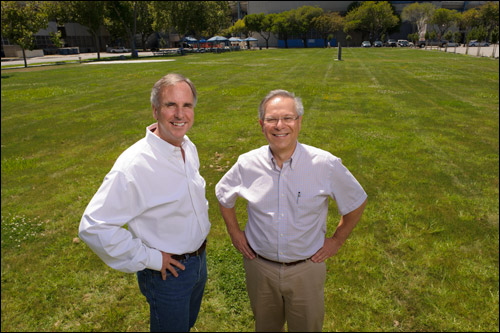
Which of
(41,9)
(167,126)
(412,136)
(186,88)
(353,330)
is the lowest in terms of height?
(353,330)

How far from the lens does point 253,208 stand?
9.04 feet

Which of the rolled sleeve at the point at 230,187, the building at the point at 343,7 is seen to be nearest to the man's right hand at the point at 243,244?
the rolled sleeve at the point at 230,187

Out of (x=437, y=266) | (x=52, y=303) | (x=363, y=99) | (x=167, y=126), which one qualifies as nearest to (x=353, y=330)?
(x=437, y=266)

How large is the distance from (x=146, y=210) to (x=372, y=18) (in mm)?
96612

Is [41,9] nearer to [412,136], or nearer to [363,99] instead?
[363,99]

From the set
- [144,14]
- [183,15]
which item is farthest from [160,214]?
[144,14]

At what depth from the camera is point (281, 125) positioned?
2602 mm

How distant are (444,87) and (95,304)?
19460mm

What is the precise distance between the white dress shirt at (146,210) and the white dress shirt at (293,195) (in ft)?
1.63

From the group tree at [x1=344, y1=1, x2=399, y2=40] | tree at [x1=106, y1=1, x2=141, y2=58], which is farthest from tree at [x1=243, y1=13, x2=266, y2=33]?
tree at [x1=106, y1=1, x2=141, y2=58]

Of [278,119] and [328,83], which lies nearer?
[278,119]

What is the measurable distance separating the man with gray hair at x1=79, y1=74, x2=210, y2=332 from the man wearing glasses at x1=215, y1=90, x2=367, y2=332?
1.61 ft

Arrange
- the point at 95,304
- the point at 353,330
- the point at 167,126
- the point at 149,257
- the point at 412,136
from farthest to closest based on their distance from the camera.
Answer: the point at 412,136 → the point at 95,304 → the point at 353,330 → the point at 167,126 → the point at 149,257

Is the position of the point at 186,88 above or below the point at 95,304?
above
